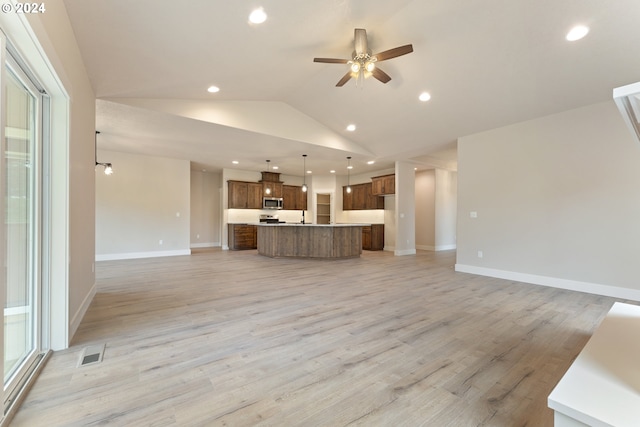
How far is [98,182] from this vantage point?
6.66 metres

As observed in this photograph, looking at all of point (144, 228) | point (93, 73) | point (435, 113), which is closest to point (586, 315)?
point (435, 113)

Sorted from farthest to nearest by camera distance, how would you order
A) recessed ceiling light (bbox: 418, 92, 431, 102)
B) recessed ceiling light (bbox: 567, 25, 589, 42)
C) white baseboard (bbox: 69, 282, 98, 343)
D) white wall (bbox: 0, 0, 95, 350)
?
recessed ceiling light (bbox: 418, 92, 431, 102)
recessed ceiling light (bbox: 567, 25, 589, 42)
white baseboard (bbox: 69, 282, 98, 343)
white wall (bbox: 0, 0, 95, 350)

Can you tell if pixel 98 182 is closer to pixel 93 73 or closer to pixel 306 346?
pixel 93 73

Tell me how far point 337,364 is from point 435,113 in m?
4.72

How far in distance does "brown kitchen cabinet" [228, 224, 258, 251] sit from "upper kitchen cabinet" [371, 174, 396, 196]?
446 cm

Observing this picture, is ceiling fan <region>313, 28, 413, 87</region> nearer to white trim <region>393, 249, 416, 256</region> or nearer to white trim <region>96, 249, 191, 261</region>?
white trim <region>393, 249, 416, 256</region>

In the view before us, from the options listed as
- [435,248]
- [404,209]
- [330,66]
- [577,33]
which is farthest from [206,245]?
[577,33]

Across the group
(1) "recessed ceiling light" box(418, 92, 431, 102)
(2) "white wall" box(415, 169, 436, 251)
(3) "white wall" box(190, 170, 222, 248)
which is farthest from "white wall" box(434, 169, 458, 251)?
(3) "white wall" box(190, 170, 222, 248)

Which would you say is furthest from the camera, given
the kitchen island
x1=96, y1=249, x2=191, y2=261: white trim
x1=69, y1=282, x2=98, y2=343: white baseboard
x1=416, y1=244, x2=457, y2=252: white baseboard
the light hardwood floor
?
x1=416, y1=244, x2=457, y2=252: white baseboard

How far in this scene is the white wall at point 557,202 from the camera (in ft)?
13.0

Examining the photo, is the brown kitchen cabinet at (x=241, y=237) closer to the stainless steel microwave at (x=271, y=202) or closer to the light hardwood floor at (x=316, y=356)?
the stainless steel microwave at (x=271, y=202)

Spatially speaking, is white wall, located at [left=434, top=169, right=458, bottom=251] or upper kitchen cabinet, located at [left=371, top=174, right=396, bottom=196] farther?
white wall, located at [left=434, top=169, right=458, bottom=251]

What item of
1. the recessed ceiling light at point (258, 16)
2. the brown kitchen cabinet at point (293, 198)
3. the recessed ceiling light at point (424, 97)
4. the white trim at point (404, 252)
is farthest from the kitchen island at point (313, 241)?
the recessed ceiling light at point (258, 16)

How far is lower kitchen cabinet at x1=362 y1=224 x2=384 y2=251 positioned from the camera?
9547 mm
